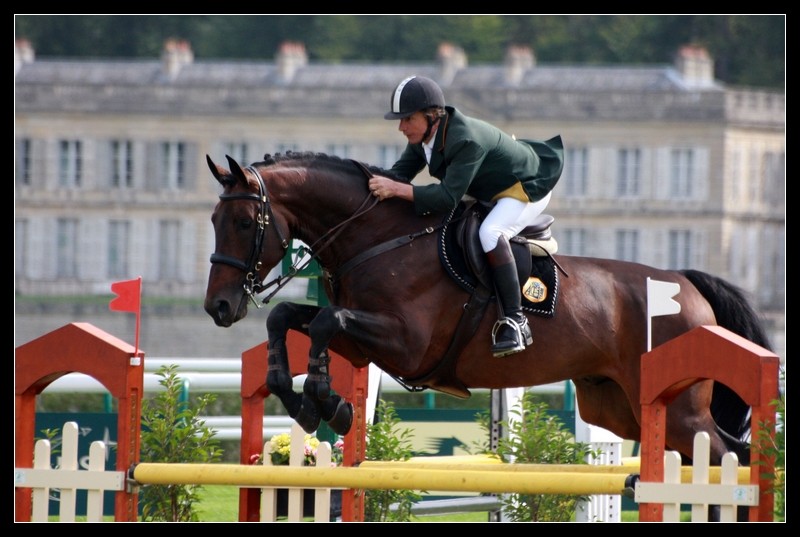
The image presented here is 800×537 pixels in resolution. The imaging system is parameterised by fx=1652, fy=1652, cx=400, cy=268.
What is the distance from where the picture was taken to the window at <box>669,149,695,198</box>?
52906 millimetres

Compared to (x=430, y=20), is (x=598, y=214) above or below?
below

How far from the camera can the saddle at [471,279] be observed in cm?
663

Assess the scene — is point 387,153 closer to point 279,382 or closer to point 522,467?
point 522,467

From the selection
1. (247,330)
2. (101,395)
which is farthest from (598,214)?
(101,395)

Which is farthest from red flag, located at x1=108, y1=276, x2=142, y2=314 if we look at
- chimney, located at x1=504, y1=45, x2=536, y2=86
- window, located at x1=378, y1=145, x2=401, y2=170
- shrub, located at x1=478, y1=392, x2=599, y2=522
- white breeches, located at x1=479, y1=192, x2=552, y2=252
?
chimney, located at x1=504, y1=45, x2=536, y2=86

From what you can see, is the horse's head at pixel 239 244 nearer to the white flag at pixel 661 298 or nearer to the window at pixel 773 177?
the white flag at pixel 661 298

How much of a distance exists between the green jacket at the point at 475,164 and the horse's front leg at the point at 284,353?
0.64 m

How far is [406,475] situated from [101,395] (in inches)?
355

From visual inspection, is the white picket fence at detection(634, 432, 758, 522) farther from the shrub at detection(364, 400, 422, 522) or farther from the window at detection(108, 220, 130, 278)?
the window at detection(108, 220, 130, 278)

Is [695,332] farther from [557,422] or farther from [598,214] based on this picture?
[598,214]

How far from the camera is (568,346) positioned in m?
6.80

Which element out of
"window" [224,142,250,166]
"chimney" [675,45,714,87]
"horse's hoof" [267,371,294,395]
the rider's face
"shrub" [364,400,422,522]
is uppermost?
"chimney" [675,45,714,87]

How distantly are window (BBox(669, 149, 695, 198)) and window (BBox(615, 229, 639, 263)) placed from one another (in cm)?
178

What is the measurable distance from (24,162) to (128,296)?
48.1m
